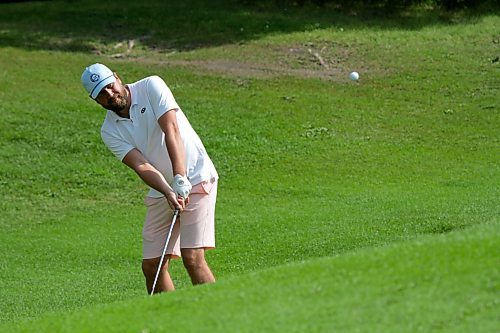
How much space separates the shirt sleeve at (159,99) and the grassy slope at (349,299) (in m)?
1.40

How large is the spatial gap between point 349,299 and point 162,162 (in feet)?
7.68

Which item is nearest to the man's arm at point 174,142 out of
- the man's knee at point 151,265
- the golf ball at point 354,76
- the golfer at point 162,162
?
the golfer at point 162,162

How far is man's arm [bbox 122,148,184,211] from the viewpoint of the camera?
7.16 m

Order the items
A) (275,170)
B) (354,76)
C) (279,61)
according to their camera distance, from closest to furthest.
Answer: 1. (275,170)
2. (354,76)
3. (279,61)

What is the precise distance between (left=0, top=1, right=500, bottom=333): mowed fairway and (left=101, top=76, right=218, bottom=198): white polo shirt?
1000 mm

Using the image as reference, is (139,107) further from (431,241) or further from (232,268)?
(232,268)

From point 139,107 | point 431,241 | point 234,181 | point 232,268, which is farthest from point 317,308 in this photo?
point 234,181

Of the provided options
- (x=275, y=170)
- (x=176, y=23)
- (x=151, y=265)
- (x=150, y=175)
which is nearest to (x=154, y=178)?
(x=150, y=175)

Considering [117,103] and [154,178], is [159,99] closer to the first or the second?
[117,103]

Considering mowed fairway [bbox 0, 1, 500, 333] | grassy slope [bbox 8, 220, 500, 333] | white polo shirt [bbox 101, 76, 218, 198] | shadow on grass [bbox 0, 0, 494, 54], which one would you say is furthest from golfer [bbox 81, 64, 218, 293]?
shadow on grass [bbox 0, 0, 494, 54]

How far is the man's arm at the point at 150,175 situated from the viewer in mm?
7164

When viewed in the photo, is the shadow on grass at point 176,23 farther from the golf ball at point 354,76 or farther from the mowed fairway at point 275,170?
the golf ball at point 354,76

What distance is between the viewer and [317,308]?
18.2 ft

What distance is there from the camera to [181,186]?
23.3ft
